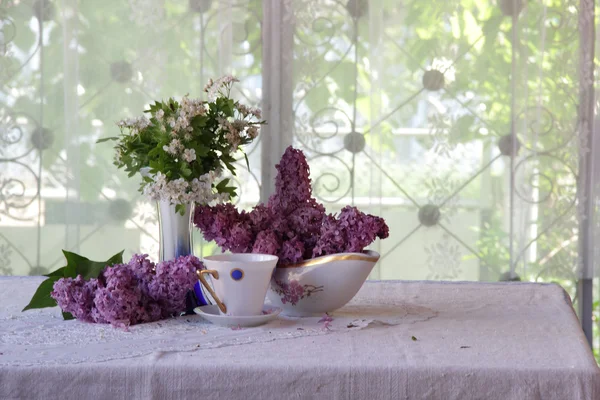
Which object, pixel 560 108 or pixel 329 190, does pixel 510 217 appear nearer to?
pixel 560 108

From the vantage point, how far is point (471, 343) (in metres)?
0.97

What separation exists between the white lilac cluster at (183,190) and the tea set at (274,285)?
99 mm

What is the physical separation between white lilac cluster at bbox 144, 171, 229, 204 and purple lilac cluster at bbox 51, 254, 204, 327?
95mm

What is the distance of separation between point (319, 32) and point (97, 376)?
1563mm

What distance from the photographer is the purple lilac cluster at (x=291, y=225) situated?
1126 millimetres

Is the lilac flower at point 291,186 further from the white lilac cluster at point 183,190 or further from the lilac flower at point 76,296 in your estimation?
the lilac flower at point 76,296

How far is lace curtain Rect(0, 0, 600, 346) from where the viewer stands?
2.20 m

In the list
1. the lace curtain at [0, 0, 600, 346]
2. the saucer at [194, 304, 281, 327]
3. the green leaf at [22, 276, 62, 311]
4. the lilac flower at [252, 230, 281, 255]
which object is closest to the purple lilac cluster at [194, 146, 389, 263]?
the lilac flower at [252, 230, 281, 255]

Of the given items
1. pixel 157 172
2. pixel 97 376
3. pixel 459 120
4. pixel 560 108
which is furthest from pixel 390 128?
pixel 97 376

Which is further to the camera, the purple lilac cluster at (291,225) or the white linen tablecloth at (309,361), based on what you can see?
the purple lilac cluster at (291,225)

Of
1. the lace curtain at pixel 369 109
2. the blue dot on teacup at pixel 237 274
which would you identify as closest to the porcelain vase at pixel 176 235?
the blue dot on teacup at pixel 237 274

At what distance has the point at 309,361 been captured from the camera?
0.88 meters

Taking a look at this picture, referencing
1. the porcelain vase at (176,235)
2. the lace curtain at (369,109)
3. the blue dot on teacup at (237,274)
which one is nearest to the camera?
the blue dot on teacup at (237,274)

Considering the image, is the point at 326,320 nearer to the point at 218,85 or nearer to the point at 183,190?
the point at 183,190
